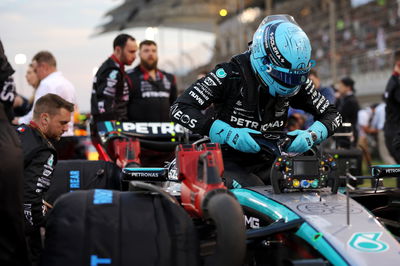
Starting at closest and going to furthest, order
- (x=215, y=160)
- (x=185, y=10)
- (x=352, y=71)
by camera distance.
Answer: (x=215, y=160), (x=352, y=71), (x=185, y=10)

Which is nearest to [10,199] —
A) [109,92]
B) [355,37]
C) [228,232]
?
[228,232]

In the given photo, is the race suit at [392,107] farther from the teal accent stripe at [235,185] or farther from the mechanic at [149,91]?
the teal accent stripe at [235,185]

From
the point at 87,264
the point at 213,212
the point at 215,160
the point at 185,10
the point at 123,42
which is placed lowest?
the point at 87,264

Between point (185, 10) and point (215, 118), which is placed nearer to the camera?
point (215, 118)

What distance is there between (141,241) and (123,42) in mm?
4735

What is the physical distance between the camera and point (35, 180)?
3875 mm

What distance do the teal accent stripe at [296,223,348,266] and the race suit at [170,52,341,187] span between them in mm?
1096

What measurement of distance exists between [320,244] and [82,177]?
116 inches

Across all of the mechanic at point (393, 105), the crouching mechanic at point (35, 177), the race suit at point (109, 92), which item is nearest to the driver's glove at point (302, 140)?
the crouching mechanic at point (35, 177)

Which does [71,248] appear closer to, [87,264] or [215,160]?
[87,264]

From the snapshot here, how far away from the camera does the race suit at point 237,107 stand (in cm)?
435

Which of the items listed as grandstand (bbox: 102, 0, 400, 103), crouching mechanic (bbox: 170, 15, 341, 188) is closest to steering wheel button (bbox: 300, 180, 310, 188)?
crouching mechanic (bbox: 170, 15, 341, 188)

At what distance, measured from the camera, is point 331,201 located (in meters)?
3.51

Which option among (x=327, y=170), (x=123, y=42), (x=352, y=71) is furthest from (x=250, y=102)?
(x=352, y=71)
